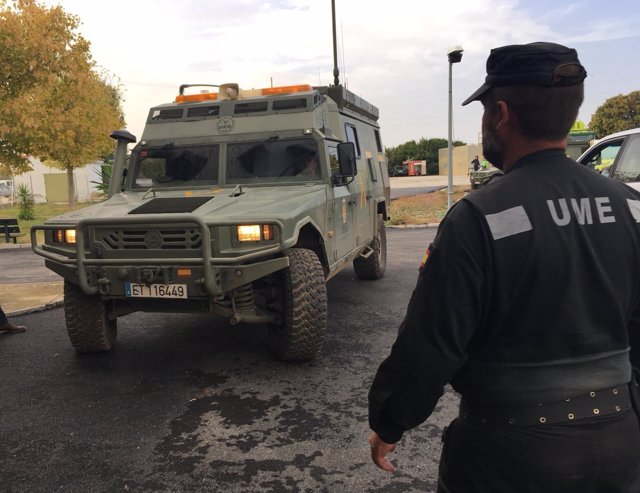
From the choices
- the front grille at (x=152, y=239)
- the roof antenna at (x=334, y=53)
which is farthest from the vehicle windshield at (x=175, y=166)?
the roof antenna at (x=334, y=53)

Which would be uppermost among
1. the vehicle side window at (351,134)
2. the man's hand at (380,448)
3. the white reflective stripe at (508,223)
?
the vehicle side window at (351,134)

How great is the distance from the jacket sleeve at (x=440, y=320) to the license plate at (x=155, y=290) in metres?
2.84

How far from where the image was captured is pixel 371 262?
776 centimetres

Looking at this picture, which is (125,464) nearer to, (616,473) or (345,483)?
(345,483)

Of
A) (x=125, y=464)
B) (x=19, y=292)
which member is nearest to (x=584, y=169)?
(x=125, y=464)

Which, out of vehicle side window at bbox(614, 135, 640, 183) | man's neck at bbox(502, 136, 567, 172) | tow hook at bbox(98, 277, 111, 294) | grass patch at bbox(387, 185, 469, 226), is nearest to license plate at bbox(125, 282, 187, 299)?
tow hook at bbox(98, 277, 111, 294)

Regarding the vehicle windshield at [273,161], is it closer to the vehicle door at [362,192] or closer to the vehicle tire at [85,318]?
the vehicle door at [362,192]

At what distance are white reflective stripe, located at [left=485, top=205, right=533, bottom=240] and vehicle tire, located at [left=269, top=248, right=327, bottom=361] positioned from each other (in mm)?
3016

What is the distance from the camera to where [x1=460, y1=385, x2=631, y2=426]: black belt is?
125cm

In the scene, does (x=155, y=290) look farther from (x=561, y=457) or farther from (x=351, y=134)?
(x=351, y=134)

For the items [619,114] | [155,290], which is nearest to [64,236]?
[155,290]

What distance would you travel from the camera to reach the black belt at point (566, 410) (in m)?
1.25

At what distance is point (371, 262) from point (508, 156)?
6.38m

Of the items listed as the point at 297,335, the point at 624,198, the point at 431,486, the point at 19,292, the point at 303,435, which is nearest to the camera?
the point at 624,198
